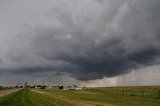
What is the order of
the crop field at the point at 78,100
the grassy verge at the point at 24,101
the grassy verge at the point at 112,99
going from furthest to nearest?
the grassy verge at the point at 112,99
the crop field at the point at 78,100
the grassy verge at the point at 24,101

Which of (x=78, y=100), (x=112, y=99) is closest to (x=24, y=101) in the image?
(x=78, y=100)

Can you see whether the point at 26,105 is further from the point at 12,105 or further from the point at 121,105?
the point at 121,105

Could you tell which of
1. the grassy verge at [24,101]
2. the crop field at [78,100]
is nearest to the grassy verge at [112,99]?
the crop field at [78,100]

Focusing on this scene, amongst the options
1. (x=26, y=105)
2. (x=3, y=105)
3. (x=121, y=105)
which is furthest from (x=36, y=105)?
(x=121, y=105)

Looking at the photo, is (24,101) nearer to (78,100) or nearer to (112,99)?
(78,100)

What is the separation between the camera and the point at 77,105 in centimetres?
4441

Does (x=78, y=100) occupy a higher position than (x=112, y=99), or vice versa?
(x=112, y=99)

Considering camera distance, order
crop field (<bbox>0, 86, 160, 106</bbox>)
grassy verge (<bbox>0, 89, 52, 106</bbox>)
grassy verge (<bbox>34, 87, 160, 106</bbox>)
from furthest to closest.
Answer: grassy verge (<bbox>34, 87, 160, 106</bbox>)
crop field (<bbox>0, 86, 160, 106</bbox>)
grassy verge (<bbox>0, 89, 52, 106</bbox>)

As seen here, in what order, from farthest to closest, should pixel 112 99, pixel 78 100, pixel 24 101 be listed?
pixel 112 99 → pixel 78 100 → pixel 24 101

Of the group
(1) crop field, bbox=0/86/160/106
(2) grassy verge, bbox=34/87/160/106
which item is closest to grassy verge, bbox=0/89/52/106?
(1) crop field, bbox=0/86/160/106

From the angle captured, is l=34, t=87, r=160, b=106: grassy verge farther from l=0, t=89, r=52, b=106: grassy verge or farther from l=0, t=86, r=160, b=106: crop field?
l=0, t=89, r=52, b=106: grassy verge

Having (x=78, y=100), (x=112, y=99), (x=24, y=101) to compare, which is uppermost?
(x=112, y=99)

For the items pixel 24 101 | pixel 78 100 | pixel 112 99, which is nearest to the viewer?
pixel 24 101

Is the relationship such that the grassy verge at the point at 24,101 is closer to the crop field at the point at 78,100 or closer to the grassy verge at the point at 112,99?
the crop field at the point at 78,100
